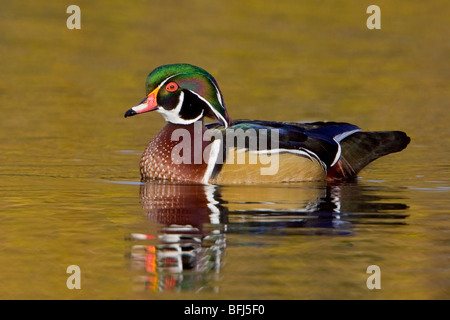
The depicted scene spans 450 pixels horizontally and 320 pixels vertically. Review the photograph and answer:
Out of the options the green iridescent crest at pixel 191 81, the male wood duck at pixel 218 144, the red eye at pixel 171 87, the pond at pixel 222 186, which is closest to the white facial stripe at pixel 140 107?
the male wood duck at pixel 218 144

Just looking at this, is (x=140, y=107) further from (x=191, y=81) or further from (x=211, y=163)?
(x=211, y=163)

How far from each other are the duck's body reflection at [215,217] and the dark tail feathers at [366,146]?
71 cm

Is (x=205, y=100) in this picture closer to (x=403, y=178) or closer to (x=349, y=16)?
(x=403, y=178)

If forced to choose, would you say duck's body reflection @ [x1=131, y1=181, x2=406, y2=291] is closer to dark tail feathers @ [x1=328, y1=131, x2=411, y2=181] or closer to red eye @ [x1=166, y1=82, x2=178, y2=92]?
dark tail feathers @ [x1=328, y1=131, x2=411, y2=181]

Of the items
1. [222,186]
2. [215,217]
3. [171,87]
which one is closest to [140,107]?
[171,87]

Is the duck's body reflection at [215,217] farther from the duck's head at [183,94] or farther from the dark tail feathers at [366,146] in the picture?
the duck's head at [183,94]

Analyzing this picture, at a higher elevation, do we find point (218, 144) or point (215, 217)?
point (218, 144)

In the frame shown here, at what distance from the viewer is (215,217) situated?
35.2 ft

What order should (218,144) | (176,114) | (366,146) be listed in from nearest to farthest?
(218,144) → (176,114) → (366,146)

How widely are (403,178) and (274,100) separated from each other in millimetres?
5490

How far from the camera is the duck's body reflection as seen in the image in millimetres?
8797

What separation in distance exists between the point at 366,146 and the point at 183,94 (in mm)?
2391

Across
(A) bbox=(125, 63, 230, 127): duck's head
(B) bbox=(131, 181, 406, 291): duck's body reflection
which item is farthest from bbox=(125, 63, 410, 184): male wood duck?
(B) bbox=(131, 181, 406, 291): duck's body reflection

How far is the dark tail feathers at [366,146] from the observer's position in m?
13.6
